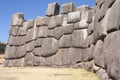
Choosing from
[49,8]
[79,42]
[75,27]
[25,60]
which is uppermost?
[49,8]

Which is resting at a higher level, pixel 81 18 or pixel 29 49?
pixel 81 18

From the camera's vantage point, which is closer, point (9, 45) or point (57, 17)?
point (57, 17)

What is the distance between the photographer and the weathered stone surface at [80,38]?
7227 millimetres

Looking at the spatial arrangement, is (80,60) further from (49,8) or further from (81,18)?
(49,8)

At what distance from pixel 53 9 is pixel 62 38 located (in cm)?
133

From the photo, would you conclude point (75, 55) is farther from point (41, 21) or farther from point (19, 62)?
point (19, 62)

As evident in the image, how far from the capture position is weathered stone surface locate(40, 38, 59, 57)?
819 centimetres

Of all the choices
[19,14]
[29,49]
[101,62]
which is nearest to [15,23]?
[19,14]

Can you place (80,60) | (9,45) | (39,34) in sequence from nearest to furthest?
(80,60), (39,34), (9,45)

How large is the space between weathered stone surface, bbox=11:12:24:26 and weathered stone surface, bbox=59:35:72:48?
9.65 ft

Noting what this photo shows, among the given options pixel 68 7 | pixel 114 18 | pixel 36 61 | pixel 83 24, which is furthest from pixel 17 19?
pixel 114 18

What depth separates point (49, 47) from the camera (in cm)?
841

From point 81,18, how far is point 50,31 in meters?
1.48

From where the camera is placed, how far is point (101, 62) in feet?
15.4
